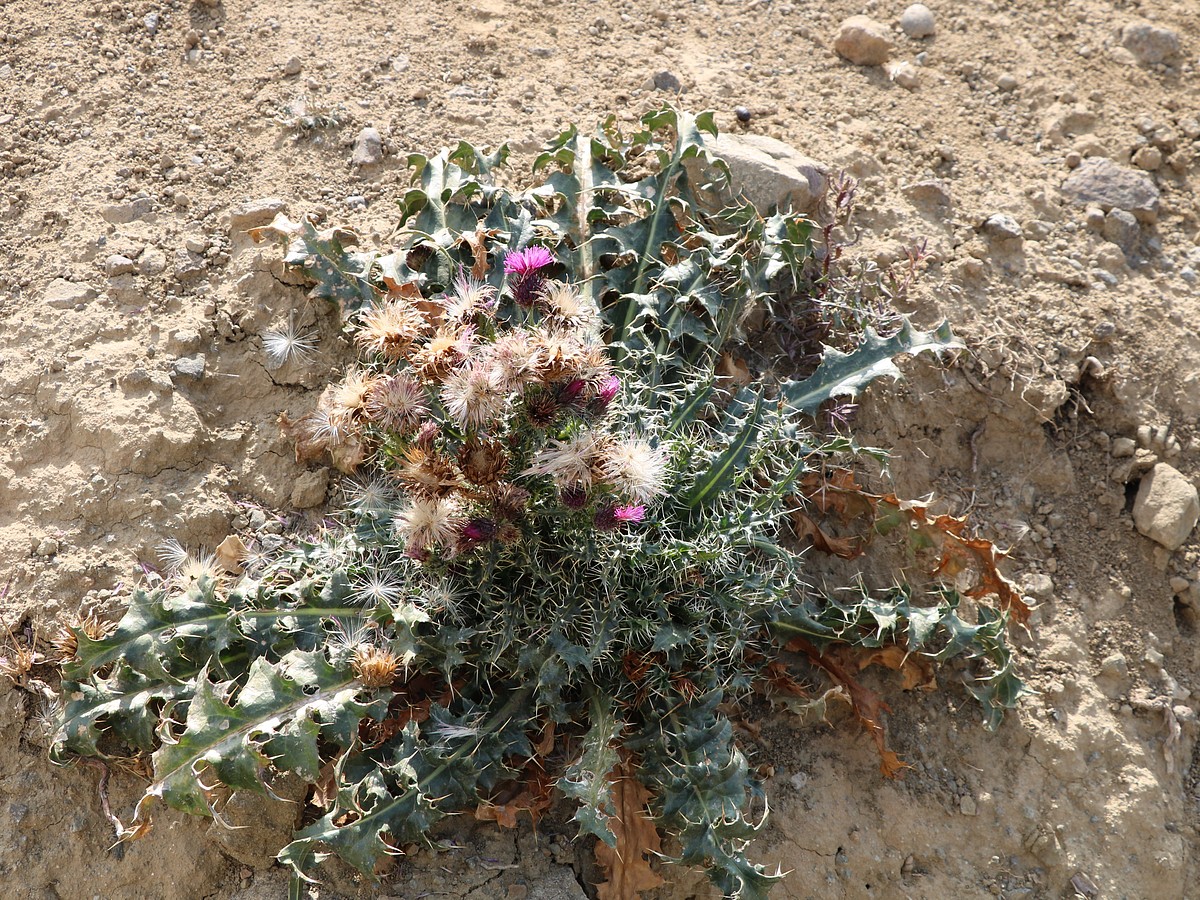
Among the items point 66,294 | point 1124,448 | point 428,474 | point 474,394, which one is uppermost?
point 474,394

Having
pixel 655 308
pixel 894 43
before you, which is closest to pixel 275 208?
pixel 655 308

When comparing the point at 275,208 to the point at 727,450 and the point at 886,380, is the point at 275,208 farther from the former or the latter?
the point at 886,380

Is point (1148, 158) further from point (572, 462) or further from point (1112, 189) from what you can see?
point (572, 462)

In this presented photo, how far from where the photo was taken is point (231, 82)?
4289 mm

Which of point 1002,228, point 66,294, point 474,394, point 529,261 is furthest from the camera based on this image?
point 1002,228

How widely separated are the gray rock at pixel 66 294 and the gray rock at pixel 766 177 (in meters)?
2.39

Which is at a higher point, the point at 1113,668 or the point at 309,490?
the point at 309,490

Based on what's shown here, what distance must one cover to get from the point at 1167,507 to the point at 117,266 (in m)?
4.10

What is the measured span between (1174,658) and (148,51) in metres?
4.93

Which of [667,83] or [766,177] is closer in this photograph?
[766,177]

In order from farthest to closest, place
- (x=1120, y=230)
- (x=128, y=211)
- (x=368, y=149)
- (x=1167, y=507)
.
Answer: (x=1120, y=230) < (x=368, y=149) < (x=128, y=211) < (x=1167, y=507)

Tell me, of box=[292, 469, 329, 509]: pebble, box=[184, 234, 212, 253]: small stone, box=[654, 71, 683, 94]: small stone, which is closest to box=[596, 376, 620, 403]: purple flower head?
box=[292, 469, 329, 509]: pebble

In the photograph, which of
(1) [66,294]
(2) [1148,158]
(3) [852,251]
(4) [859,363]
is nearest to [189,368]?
(1) [66,294]

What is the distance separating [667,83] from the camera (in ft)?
14.7
